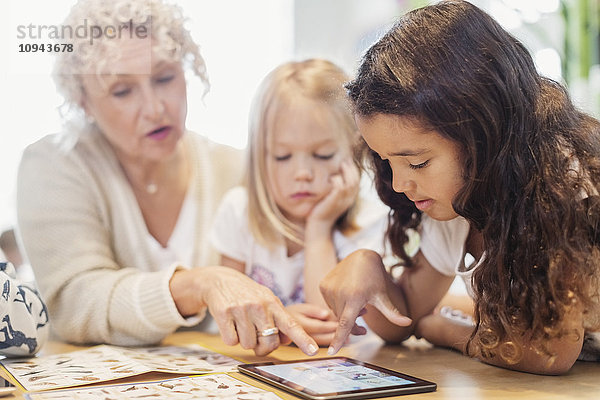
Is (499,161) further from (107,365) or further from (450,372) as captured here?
(107,365)

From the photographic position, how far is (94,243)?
121 cm

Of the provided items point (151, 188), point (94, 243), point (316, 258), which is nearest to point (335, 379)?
point (316, 258)

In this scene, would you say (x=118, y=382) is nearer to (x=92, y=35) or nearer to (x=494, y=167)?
(x=494, y=167)

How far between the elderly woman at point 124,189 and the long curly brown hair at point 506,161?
14.2 inches

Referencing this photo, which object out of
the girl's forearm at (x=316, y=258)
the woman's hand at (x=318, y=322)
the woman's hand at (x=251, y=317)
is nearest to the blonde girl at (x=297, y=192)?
the girl's forearm at (x=316, y=258)

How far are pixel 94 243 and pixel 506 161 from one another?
2.32 ft

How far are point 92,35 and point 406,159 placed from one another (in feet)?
2.19

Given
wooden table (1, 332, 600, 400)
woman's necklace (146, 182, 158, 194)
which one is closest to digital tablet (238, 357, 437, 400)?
wooden table (1, 332, 600, 400)

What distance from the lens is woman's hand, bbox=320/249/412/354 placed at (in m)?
0.96

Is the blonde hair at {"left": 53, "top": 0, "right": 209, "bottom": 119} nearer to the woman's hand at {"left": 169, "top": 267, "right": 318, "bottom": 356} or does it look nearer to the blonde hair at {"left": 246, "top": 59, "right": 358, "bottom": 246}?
the blonde hair at {"left": 246, "top": 59, "right": 358, "bottom": 246}

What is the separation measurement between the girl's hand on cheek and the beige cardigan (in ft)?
0.76

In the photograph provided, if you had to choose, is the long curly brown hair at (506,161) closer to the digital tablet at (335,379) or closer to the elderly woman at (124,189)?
the digital tablet at (335,379)

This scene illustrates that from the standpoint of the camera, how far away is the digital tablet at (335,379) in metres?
0.76

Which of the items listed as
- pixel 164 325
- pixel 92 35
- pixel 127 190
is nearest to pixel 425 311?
pixel 164 325
